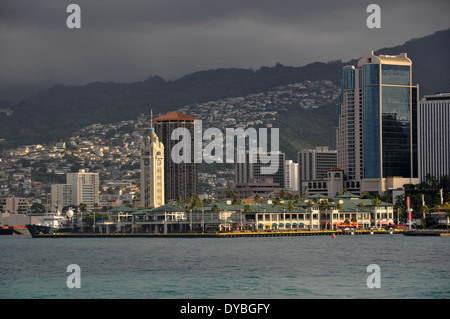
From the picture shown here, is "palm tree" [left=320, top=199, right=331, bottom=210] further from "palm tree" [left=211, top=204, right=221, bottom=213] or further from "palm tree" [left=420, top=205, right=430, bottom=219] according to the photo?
"palm tree" [left=211, top=204, right=221, bottom=213]

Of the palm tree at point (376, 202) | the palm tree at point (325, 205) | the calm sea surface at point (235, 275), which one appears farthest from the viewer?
the palm tree at point (376, 202)

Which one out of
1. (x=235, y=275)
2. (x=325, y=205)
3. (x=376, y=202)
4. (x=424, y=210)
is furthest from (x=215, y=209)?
(x=235, y=275)

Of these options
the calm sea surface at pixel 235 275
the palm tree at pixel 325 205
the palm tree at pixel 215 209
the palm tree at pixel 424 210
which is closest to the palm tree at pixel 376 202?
the palm tree at pixel 424 210

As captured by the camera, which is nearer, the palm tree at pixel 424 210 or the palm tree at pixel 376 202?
the palm tree at pixel 424 210

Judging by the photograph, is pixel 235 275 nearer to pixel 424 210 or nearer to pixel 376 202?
pixel 424 210

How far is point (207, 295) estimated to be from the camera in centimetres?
5638

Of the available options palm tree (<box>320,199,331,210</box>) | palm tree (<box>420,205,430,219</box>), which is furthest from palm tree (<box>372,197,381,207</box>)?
palm tree (<box>320,199,331,210</box>)

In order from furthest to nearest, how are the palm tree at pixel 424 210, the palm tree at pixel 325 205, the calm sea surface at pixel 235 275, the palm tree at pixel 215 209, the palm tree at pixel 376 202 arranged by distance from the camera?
the palm tree at pixel 376 202 → the palm tree at pixel 325 205 → the palm tree at pixel 424 210 → the palm tree at pixel 215 209 → the calm sea surface at pixel 235 275

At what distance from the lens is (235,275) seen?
69750 mm

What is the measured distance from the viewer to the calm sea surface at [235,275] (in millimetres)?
57312

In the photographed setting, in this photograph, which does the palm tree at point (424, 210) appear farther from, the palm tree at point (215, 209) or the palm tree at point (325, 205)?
the palm tree at point (215, 209)

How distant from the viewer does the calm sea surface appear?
57.3 metres
